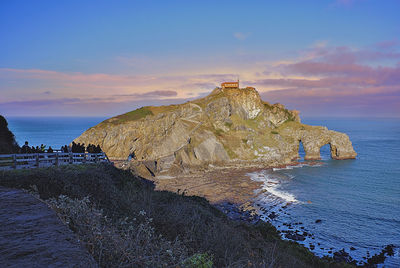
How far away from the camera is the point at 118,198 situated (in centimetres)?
1583

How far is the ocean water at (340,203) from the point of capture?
1403 inches

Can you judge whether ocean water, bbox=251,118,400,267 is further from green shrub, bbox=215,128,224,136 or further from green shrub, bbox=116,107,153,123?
green shrub, bbox=116,107,153,123

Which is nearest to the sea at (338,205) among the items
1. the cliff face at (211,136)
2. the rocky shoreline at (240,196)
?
the rocky shoreline at (240,196)

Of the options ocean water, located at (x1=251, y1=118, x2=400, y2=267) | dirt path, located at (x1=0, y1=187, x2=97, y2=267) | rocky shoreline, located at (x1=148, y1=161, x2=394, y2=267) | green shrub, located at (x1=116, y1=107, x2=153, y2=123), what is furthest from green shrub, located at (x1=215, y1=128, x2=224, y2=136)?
dirt path, located at (x1=0, y1=187, x2=97, y2=267)

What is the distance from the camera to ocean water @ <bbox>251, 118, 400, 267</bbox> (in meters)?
35.6

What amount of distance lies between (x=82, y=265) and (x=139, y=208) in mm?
10551

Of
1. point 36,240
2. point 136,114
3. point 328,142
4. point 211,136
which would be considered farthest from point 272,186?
point 136,114

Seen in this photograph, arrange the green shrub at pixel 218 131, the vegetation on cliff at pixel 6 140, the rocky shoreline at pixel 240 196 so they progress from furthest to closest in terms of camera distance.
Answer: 1. the green shrub at pixel 218 131
2. the rocky shoreline at pixel 240 196
3. the vegetation on cliff at pixel 6 140

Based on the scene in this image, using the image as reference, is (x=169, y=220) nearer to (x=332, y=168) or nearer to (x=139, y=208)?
(x=139, y=208)

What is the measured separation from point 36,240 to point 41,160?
17293mm

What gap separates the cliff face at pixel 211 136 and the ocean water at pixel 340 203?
17.3 metres

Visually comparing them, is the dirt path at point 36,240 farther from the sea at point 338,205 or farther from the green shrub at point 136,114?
the green shrub at point 136,114

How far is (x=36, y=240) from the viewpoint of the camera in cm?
529

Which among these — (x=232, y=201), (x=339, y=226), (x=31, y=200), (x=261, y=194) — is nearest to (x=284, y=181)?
(x=261, y=194)
